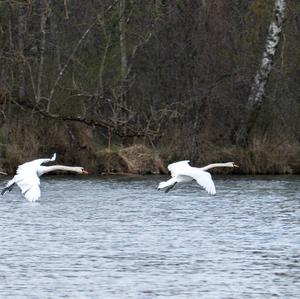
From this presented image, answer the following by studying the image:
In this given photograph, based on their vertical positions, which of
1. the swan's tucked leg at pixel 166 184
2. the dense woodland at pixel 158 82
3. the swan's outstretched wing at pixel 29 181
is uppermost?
the dense woodland at pixel 158 82

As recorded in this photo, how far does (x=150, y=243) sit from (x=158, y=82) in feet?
63.0

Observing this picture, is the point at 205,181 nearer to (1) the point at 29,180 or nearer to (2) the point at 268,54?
(1) the point at 29,180

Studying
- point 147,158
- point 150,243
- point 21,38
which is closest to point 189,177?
point 150,243

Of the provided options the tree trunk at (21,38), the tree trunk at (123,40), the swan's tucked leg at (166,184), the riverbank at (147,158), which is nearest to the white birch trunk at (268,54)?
the riverbank at (147,158)

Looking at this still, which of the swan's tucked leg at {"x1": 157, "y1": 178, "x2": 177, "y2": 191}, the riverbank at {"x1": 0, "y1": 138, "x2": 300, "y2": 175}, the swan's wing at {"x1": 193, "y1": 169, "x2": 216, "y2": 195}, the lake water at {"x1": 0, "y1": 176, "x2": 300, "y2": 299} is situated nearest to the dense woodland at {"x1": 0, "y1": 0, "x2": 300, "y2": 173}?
the riverbank at {"x1": 0, "y1": 138, "x2": 300, "y2": 175}

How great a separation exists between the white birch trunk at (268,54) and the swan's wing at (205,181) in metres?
12.0

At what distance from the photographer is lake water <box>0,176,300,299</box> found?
15.0 m

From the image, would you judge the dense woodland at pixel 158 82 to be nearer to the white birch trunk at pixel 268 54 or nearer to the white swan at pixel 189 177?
the white birch trunk at pixel 268 54

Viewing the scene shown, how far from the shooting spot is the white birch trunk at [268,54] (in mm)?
34938

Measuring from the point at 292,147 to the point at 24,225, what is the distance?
14195 millimetres

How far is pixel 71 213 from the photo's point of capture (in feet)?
76.4

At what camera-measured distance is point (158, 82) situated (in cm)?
3775

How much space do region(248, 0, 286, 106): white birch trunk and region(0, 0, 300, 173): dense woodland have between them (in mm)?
201

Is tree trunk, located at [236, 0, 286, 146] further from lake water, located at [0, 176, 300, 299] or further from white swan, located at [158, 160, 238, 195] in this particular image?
white swan, located at [158, 160, 238, 195]
